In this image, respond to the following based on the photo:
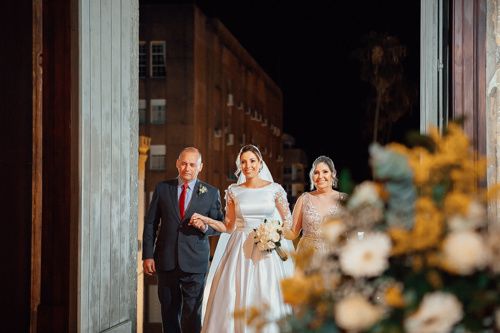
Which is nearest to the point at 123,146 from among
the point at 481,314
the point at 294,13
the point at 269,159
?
the point at 481,314

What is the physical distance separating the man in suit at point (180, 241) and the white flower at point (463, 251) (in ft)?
18.2

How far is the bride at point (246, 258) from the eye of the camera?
7.37 m

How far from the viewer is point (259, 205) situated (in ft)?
25.0

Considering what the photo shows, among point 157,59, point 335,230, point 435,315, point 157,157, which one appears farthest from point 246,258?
point 157,59

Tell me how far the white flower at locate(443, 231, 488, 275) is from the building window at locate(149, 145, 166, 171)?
105 feet

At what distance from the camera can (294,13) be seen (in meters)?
24.7

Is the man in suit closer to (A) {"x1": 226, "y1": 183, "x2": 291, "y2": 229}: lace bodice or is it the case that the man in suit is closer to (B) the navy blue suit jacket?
(B) the navy blue suit jacket

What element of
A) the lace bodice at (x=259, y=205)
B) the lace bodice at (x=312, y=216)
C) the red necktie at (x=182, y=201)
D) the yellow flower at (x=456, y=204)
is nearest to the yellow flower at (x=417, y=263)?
the yellow flower at (x=456, y=204)

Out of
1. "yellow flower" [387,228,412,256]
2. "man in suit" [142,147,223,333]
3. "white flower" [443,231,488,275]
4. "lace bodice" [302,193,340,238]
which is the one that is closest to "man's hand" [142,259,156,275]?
"man in suit" [142,147,223,333]

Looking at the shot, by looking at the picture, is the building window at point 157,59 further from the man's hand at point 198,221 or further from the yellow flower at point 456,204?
the yellow flower at point 456,204

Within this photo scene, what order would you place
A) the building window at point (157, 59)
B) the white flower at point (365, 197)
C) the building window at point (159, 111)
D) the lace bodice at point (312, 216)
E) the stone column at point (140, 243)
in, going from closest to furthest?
the white flower at point (365, 197)
the lace bodice at point (312, 216)
the stone column at point (140, 243)
the building window at point (157, 59)
the building window at point (159, 111)
